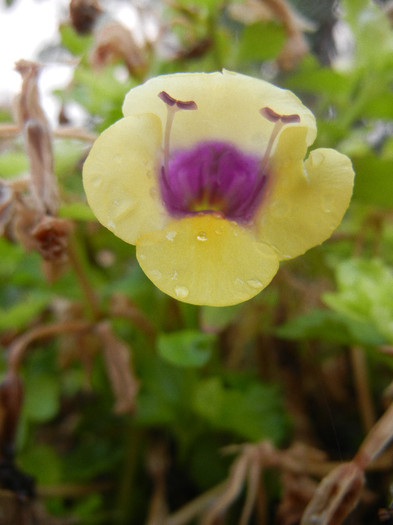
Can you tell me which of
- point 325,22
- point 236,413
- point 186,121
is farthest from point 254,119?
point 325,22

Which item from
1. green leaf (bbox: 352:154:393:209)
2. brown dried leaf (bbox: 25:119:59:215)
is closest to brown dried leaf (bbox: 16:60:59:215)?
brown dried leaf (bbox: 25:119:59:215)

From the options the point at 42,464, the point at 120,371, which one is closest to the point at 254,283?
the point at 120,371

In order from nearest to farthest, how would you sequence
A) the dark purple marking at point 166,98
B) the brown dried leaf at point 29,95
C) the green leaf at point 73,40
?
the dark purple marking at point 166,98, the brown dried leaf at point 29,95, the green leaf at point 73,40

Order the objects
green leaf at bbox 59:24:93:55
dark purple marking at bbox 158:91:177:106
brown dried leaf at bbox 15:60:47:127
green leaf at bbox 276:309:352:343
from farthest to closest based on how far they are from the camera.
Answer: green leaf at bbox 59:24:93:55 < green leaf at bbox 276:309:352:343 < brown dried leaf at bbox 15:60:47:127 < dark purple marking at bbox 158:91:177:106

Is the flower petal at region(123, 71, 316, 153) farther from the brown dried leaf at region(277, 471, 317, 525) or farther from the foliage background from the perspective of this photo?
the brown dried leaf at region(277, 471, 317, 525)

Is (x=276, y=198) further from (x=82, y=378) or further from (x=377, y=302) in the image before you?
(x=82, y=378)

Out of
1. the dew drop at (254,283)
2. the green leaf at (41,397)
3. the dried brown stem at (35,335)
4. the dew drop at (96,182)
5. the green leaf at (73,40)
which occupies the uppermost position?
the dew drop at (96,182)

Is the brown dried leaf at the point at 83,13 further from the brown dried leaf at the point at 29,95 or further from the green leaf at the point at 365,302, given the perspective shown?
the green leaf at the point at 365,302

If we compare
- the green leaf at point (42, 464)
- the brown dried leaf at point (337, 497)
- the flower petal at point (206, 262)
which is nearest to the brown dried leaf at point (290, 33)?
the flower petal at point (206, 262)
